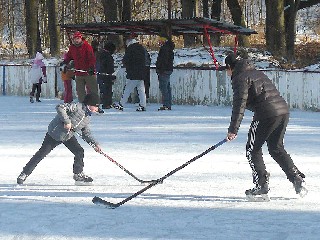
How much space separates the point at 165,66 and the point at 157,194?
30.8ft

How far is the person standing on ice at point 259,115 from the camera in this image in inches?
248

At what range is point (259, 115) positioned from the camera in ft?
21.2

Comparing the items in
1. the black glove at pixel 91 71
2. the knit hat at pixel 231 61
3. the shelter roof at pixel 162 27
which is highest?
the shelter roof at pixel 162 27

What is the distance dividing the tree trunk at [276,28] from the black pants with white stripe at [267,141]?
52.0 feet

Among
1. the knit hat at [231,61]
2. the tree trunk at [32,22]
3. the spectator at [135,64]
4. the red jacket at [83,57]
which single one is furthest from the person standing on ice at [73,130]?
the tree trunk at [32,22]

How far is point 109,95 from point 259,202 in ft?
33.7

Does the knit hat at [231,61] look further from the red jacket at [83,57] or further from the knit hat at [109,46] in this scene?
the knit hat at [109,46]

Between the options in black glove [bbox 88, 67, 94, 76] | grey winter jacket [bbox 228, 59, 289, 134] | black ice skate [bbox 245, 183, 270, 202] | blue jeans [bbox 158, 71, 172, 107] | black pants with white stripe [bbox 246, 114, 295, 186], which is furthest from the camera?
blue jeans [bbox 158, 71, 172, 107]

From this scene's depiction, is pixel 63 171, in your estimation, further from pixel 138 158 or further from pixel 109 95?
pixel 109 95

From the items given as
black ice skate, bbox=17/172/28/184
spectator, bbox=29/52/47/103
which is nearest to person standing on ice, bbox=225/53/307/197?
black ice skate, bbox=17/172/28/184

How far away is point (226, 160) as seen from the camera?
9.05 meters

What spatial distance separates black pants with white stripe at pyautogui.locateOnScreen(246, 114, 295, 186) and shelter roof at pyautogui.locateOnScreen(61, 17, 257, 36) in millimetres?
10983

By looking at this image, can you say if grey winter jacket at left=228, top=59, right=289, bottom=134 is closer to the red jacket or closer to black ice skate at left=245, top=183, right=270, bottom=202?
black ice skate at left=245, top=183, right=270, bottom=202

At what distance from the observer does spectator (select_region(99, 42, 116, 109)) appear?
16391 mm
